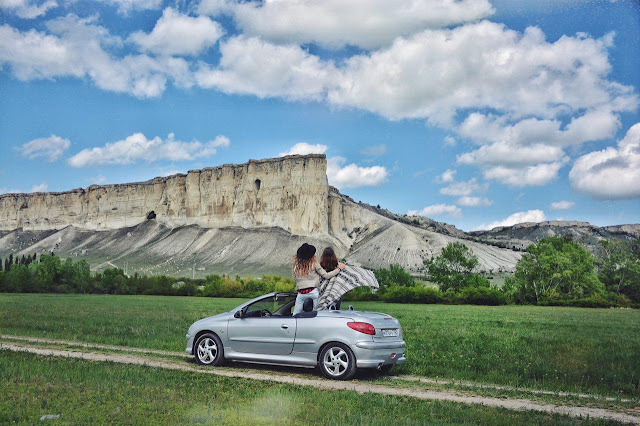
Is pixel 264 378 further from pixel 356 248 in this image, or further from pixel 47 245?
pixel 47 245

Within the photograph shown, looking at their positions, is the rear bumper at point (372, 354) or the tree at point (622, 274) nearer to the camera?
the rear bumper at point (372, 354)

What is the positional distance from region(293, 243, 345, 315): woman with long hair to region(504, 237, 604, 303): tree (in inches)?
2275

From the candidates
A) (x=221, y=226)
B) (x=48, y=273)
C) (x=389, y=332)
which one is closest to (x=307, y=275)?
(x=389, y=332)

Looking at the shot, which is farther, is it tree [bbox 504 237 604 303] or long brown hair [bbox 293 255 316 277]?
tree [bbox 504 237 604 303]

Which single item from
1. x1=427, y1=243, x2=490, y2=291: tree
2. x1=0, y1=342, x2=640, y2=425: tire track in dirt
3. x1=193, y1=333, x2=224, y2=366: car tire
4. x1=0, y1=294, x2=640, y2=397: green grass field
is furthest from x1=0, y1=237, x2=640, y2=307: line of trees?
x1=0, y1=342, x2=640, y2=425: tire track in dirt

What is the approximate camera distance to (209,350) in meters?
12.3

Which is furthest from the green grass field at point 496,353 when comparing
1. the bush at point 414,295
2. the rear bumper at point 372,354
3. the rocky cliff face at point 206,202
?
the rocky cliff face at point 206,202

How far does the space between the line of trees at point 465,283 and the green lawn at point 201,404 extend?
54.4 m

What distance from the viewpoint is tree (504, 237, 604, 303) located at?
215ft

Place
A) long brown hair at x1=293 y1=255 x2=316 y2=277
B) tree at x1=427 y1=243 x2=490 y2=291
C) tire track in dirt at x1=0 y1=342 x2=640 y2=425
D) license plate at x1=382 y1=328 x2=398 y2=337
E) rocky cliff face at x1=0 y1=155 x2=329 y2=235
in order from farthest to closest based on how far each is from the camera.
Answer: rocky cliff face at x1=0 y1=155 x2=329 y2=235 < tree at x1=427 y1=243 x2=490 y2=291 < long brown hair at x1=293 y1=255 x2=316 y2=277 < license plate at x1=382 y1=328 x2=398 y2=337 < tire track in dirt at x1=0 y1=342 x2=640 y2=425

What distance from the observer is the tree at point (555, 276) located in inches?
2584

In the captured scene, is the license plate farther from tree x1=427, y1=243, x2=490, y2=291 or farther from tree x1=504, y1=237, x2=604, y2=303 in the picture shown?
tree x1=427, y1=243, x2=490, y2=291

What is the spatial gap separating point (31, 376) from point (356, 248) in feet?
468

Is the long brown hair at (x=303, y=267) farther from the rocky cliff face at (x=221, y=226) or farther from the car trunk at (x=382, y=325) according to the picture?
the rocky cliff face at (x=221, y=226)
